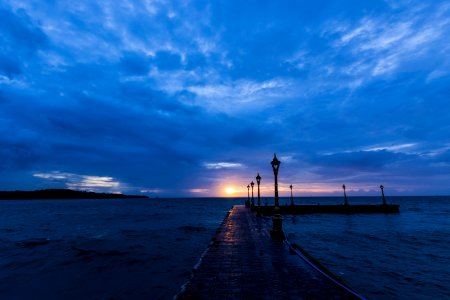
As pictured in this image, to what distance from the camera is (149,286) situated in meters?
10.5

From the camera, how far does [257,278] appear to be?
27.0 feet

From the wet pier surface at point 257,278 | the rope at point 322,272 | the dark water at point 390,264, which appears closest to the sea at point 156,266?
the dark water at point 390,264

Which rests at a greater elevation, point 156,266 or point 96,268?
point 156,266

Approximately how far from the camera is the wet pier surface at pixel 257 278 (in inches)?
272

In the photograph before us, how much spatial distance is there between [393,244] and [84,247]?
2412 cm

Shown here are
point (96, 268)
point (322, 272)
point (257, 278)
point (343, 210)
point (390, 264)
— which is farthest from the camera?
point (343, 210)

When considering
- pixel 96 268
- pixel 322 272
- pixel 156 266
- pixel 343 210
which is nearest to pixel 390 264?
pixel 322 272

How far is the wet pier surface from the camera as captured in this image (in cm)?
690

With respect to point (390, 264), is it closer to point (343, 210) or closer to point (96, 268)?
point (96, 268)

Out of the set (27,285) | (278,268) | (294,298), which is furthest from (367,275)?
(27,285)

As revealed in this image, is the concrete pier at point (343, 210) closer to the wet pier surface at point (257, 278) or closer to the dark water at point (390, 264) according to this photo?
the dark water at point (390, 264)

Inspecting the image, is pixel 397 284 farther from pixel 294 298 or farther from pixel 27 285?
pixel 27 285

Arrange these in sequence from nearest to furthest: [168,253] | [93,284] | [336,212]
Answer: [93,284]
[168,253]
[336,212]

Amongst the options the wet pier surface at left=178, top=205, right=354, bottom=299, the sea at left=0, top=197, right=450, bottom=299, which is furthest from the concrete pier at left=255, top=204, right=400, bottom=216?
the wet pier surface at left=178, top=205, right=354, bottom=299
